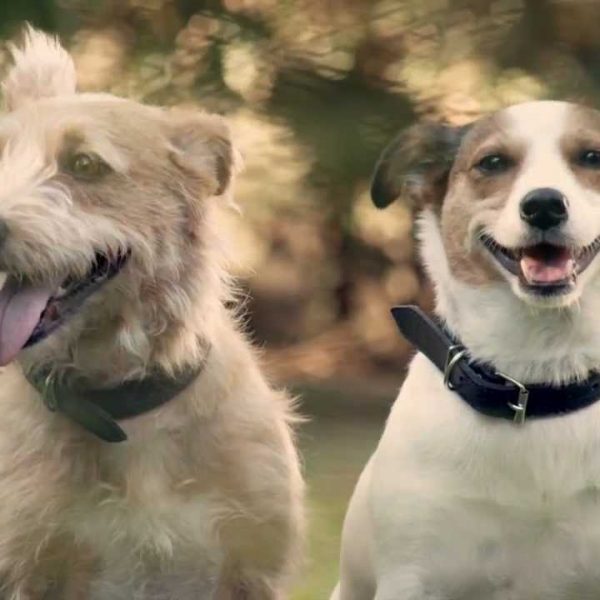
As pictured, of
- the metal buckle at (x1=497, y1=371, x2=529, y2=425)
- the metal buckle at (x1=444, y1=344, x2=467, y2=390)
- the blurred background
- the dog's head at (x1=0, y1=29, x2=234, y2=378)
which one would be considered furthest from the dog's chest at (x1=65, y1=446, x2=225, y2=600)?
the blurred background

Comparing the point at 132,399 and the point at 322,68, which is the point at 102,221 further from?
the point at 322,68

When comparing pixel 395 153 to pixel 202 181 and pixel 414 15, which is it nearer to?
pixel 202 181

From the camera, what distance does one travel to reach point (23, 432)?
348 centimetres

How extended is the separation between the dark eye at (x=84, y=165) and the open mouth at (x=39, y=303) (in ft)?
0.57

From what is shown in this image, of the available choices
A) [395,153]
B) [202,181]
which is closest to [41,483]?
[202,181]

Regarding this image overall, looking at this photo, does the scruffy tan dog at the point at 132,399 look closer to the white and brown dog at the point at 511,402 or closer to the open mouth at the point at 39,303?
the open mouth at the point at 39,303

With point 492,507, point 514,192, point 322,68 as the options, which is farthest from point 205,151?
point 322,68

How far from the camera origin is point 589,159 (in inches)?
135

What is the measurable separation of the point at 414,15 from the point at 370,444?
211 cm

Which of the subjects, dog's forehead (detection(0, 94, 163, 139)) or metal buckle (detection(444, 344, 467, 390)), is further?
metal buckle (detection(444, 344, 467, 390))

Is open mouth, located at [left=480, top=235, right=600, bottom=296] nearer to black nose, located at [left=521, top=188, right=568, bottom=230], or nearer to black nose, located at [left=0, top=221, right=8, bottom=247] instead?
black nose, located at [left=521, top=188, right=568, bottom=230]

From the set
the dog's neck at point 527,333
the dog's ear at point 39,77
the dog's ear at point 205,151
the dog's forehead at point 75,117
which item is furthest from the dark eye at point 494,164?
the dog's ear at point 39,77

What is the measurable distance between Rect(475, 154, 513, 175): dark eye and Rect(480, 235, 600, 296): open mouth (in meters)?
0.17

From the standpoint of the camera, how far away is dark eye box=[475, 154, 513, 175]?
3480mm
